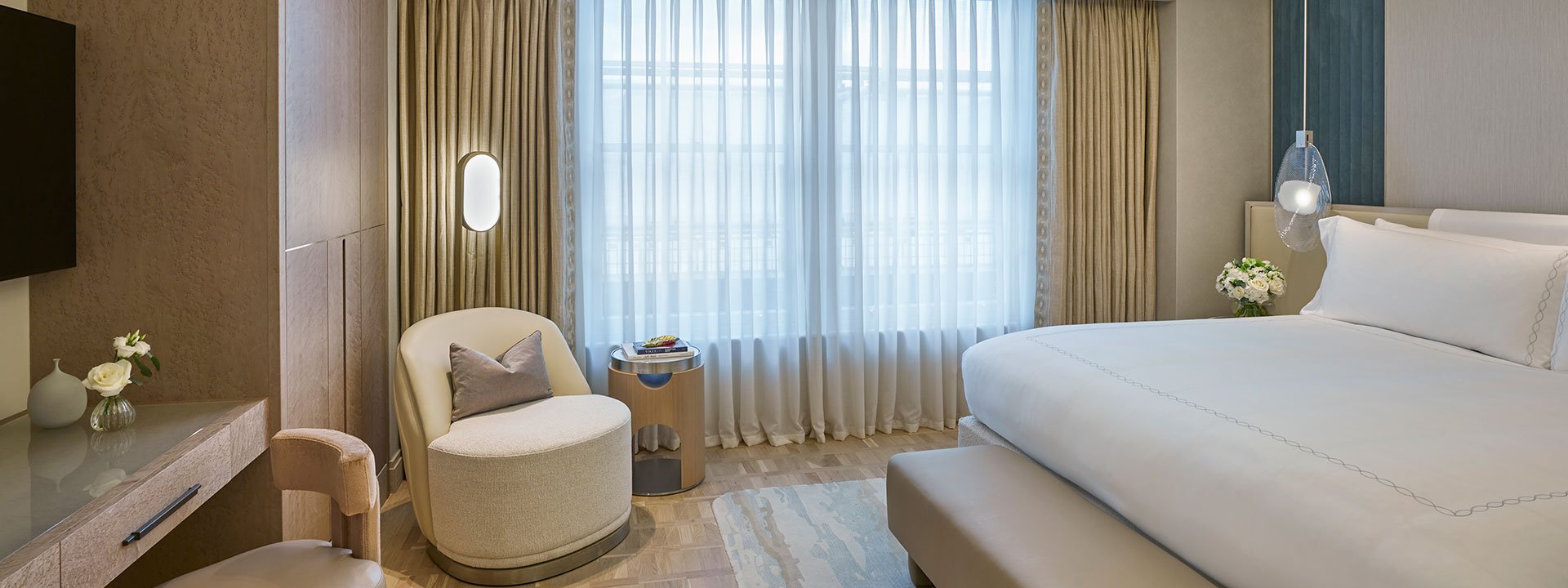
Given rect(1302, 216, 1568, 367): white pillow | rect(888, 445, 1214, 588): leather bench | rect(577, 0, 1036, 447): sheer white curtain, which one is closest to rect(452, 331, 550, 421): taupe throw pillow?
rect(577, 0, 1036, 447): sheer white curtain

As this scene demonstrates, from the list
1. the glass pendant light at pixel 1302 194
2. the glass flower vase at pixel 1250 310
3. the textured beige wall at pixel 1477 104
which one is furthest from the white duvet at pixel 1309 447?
the glass flower vase at pixel 1250 310

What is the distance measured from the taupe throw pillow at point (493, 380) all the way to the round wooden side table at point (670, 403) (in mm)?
432

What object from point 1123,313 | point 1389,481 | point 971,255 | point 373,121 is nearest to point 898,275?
point 971,255

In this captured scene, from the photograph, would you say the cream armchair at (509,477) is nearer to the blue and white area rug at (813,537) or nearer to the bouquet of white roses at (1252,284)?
the blue and white area rug at (813,537)

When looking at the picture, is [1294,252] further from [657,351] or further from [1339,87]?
[657,351]

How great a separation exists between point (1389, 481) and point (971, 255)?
2898 mm

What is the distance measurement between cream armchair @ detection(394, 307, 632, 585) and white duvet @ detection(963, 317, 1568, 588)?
127 centimetres

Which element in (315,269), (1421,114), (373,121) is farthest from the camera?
(1421,114)

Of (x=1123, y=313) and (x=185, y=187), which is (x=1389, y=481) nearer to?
(x=185, y=187)

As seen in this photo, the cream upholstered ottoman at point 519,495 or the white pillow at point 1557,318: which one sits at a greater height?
the white pillow at point 1557,318

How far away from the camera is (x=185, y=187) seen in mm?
2227

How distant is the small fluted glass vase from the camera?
1980mm

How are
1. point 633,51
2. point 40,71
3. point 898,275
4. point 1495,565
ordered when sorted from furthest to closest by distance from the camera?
1. point 898,275
2. point 633,51
3. point 40,71
4. point 1495,565

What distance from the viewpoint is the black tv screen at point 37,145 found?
1.86 metres
